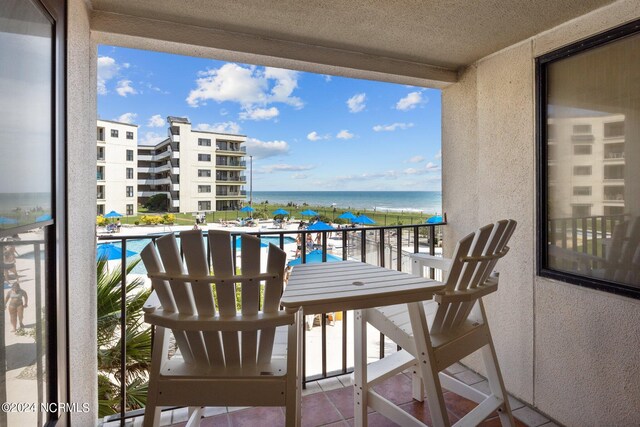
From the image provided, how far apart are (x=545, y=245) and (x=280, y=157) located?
101 feet

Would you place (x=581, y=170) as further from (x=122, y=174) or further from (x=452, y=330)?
(x=122, y=174)

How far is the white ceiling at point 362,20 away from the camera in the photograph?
188 centimetres

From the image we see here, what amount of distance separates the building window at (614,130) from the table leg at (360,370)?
1.65 m

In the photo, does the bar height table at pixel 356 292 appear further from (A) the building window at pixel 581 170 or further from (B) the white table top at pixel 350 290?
(A) the building window at pixel 581 170

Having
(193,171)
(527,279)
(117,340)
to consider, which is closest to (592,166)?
(527,279)

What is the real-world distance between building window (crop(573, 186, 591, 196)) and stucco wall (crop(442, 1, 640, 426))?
25 centimetres

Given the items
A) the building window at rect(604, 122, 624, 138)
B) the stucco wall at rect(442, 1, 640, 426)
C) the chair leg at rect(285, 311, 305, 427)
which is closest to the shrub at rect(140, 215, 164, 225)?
the stucco wall at rect(442, 1, 640, 426)

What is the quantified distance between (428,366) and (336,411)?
3.09 feet

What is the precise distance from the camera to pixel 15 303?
106 centimetres

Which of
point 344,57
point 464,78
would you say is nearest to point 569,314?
point 464,78

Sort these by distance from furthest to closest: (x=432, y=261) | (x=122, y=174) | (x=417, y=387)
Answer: (x=122, y=174), (x=417, y=387), (x=432, y=261)

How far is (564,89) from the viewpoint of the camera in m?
2.09

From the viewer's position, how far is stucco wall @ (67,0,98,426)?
1.58 metres

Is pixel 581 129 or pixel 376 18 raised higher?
pixel 376 18
